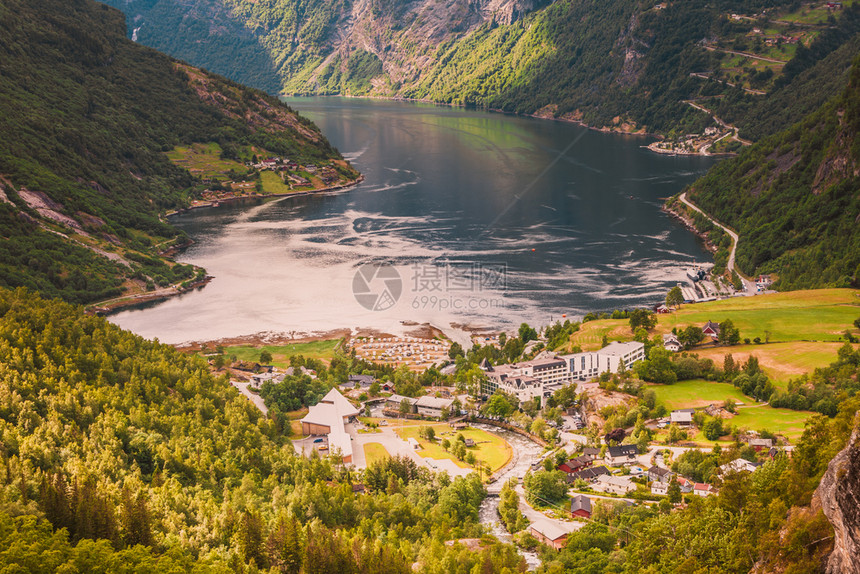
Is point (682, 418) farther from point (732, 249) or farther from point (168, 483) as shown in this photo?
point (732, 249)

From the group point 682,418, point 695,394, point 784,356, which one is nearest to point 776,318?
point 784,356

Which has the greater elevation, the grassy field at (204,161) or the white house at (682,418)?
the grassy field at (204,161)

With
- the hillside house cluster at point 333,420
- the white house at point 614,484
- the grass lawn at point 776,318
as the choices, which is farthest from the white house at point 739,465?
the grass lawn at point 776,318

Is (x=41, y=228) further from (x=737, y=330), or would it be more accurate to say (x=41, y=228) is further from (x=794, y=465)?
(x=794, y=465)

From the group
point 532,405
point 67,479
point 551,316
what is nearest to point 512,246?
point 551,316

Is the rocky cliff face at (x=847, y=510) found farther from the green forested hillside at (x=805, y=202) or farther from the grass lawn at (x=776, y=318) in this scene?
the green forested hillside at (x=805, y=202)
